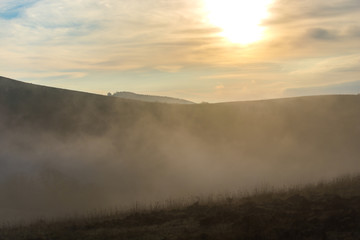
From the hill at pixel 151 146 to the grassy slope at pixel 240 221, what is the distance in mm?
11063

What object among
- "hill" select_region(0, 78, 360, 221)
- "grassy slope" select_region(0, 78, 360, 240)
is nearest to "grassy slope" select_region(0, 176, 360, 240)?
"hill" select_region(0, 78, 360, 221)

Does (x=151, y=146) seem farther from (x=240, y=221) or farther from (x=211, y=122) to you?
(x=240, y=221)

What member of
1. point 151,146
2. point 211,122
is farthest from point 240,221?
point 211,122

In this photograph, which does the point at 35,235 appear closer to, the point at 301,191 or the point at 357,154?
the point at 301,191

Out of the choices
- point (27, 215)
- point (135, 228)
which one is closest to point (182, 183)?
point (27, 215)

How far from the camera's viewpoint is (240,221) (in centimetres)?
1092

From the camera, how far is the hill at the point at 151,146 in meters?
27.1

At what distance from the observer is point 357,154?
3331 centimetres

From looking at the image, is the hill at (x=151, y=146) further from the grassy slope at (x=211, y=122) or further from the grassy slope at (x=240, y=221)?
the grassy slope at (x=240, y=221)

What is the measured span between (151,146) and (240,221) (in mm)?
24478

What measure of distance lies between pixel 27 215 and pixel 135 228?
12.9 metres

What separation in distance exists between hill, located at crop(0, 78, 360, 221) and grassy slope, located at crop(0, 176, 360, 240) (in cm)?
1106

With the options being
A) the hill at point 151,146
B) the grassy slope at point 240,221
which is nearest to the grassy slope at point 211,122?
the hill at point 151,146

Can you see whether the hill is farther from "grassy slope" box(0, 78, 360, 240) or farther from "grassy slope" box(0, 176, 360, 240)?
"grassy slope" box(0, 176, 360, 240)
